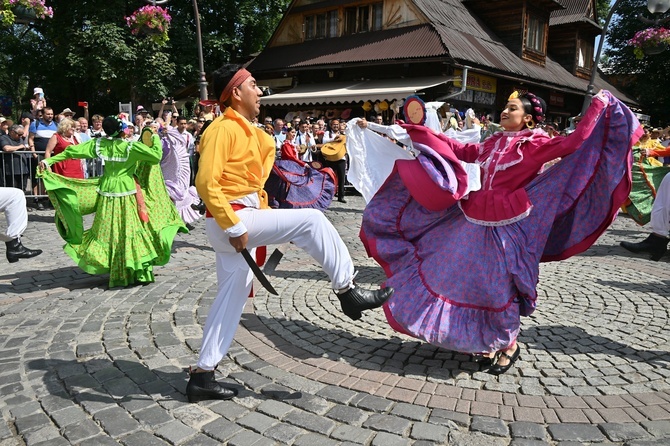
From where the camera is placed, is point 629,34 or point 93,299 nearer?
point 93,299

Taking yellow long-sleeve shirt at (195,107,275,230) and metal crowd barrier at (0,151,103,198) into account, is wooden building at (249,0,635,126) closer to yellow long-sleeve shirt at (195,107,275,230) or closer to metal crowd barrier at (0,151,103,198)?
metal crowd barrier at (0,151,103,198)

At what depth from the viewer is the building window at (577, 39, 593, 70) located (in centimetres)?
2881

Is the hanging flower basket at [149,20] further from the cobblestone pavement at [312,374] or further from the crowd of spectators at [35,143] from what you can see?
the cobblestone pavement at [312,374]

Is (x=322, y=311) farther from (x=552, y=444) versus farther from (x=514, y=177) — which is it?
(x=552, y=444)

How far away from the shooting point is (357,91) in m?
18.9

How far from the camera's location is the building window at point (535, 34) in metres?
24.5

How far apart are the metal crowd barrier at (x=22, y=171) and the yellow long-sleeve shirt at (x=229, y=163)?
9041mm

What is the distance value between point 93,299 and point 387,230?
10.00 ft

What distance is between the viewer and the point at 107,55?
72.1 feet

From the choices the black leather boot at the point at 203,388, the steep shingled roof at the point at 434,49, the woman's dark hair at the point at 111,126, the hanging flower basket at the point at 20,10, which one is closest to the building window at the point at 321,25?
the steep shingled roof at the point at 434,49

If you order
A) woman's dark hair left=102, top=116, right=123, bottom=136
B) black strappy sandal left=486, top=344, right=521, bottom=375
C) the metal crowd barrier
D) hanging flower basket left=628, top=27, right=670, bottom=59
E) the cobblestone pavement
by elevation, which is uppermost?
hanging flower basket left=628, top=27, right=670, bottom=59

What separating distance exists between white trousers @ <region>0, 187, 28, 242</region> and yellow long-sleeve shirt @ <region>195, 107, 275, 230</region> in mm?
3937

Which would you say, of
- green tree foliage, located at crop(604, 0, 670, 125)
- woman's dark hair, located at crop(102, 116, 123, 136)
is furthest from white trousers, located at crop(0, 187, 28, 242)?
green tree foliage, located at crop(604, 0, 670, 125)

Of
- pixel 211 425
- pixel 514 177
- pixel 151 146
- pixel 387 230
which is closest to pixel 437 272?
pixel 387 230
